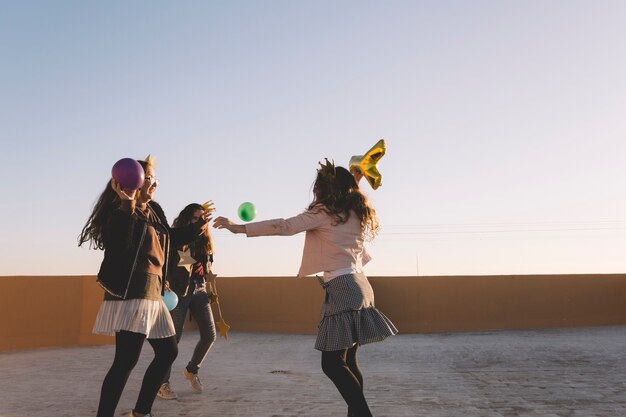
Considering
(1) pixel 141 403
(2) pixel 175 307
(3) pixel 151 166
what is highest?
(3) pixel 151 166

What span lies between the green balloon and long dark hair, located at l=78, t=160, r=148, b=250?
2.04 metres

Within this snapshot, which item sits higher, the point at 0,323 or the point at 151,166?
the point at 151,166

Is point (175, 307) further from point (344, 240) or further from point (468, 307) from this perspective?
point (468, 307)

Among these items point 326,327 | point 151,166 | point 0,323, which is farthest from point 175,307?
point 0,323

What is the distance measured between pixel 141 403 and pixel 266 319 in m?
10.9

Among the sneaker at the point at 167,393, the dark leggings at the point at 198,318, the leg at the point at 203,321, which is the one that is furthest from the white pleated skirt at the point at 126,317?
the leg at the point at 203,321

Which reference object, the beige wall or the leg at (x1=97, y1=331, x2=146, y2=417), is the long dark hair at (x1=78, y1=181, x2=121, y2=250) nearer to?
the leg at (x1=97, y1=331, x2=146, y2=417)

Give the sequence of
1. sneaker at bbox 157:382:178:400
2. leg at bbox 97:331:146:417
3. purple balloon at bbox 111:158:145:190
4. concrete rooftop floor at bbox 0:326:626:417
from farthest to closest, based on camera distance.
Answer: sneaker at bbox 157:382:178:400, concrete rooftop floor at bbox 0:326:626:417, purple balloon at bbox 111:158:145:190, leg at bbox 97:331:146:417

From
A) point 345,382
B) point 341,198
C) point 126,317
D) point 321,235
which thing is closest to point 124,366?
point 126,317

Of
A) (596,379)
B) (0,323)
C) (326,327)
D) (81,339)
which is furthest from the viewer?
(81,339)

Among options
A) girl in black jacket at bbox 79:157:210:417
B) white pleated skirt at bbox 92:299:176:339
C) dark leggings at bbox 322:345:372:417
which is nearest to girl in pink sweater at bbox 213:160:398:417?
dark leggings at bbox 322:345:372:417

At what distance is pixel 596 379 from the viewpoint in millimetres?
6223

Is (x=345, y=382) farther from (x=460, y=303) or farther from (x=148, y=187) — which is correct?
Result: (x=460, y=303)

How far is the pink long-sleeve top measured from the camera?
3.66 meters
